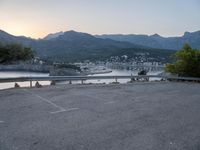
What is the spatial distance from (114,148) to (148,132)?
1678 mm

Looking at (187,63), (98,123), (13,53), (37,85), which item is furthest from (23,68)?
(187,63)

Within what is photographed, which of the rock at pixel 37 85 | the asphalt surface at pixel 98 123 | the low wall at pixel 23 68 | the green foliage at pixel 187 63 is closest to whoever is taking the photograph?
the asphalt surface at pixel 98 123

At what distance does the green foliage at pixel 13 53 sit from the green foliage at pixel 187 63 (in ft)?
70.6

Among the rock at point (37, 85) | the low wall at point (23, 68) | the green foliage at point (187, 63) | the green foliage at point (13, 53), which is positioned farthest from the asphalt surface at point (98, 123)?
the green foliage at point (187, 63)

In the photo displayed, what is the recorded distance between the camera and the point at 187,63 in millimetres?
38375

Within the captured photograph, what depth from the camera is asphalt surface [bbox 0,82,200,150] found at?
22.1ft

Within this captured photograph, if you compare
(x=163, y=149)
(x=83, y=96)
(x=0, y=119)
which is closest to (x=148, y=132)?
(x=163, y=149)

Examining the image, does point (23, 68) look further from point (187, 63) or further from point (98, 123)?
point (187, 63)

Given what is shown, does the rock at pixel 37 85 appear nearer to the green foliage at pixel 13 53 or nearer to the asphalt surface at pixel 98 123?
the asphalt surface at pixel 98 123

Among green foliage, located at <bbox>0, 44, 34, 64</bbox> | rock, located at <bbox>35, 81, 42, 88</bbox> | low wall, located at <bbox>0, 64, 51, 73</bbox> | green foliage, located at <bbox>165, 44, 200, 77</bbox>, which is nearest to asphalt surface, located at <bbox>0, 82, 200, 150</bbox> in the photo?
rock, located at <bbox>35, 81, 42, 88</bbox>

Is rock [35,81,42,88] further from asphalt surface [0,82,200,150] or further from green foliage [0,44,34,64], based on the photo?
green foliage [0,44,34,64]

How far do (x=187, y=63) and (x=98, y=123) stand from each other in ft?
105

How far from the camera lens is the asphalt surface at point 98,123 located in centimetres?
674

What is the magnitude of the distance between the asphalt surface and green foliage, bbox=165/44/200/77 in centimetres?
2590
